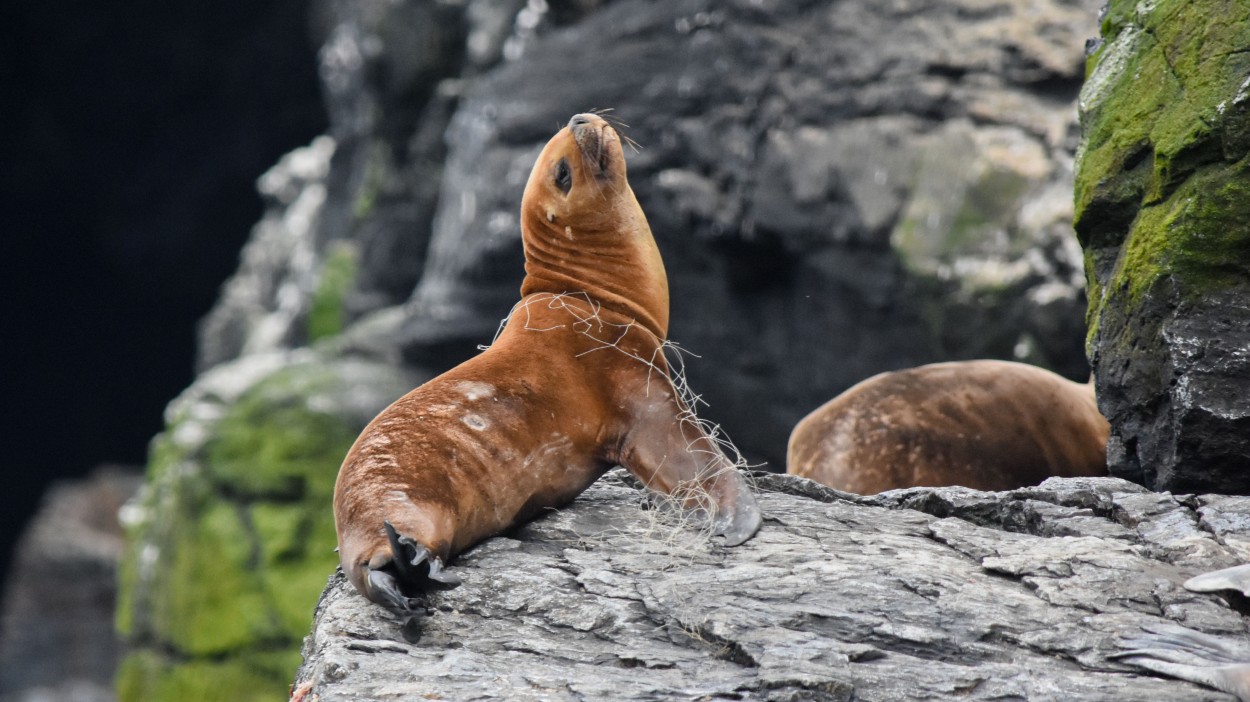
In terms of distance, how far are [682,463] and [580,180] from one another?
96cm

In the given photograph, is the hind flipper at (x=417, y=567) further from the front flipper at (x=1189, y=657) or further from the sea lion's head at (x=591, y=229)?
the front flipper at (x=1189, y=657)

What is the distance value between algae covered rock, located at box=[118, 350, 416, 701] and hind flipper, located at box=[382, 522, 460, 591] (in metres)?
6.47

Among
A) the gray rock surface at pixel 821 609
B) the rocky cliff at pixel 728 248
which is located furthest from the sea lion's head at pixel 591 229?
the rocky cliff at pixel 728 248

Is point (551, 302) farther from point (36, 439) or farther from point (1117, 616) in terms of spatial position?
point (36, 439)

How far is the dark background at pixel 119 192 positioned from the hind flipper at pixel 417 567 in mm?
18758

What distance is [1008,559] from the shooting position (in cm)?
292

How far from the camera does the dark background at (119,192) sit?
2048cm

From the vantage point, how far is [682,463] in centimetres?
334

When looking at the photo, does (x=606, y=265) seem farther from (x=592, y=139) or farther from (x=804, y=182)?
(x=804, y=182)

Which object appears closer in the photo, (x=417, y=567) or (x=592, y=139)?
(x=417, y=567)

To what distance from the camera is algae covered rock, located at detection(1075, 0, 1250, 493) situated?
3.16 m

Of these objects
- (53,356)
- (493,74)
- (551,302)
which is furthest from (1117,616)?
(53,356)

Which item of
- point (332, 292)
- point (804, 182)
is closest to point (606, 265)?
point (804, 182)

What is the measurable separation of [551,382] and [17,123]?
20.4m
